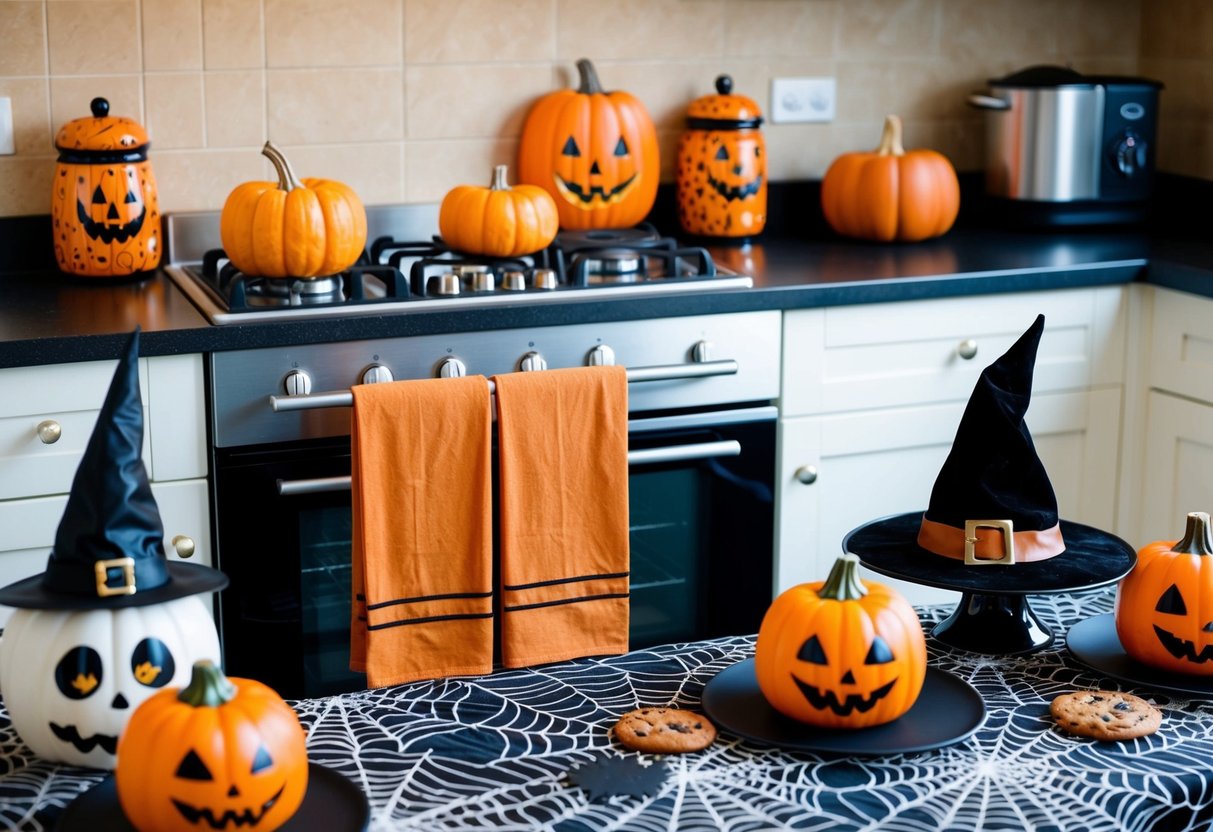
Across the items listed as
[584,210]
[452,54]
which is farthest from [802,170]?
[452,54]

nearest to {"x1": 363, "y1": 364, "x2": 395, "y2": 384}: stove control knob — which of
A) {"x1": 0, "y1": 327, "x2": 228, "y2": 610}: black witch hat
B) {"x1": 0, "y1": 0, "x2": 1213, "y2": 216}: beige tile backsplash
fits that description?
{"x1": 0, "y1": 0, "x2": 1213, "y2": 216}: beige tile backsplash

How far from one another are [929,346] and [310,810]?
178 centimetres

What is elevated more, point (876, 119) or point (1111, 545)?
point (876, 119)

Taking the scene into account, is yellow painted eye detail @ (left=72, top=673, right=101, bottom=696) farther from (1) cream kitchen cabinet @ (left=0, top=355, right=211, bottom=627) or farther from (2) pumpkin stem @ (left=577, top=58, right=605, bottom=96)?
(2) pumpkin stem @ (left=577, top=58, right=605, bottom=96)

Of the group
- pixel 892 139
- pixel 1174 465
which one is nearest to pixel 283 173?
pixel 892 139

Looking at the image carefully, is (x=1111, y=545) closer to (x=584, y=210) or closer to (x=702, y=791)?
(x=702, y=791)

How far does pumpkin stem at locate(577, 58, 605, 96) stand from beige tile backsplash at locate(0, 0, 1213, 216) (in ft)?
0.19

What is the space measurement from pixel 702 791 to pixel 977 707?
0.28m

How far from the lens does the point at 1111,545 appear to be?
1455mm

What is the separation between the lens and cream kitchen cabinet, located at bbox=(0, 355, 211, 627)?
2113mm

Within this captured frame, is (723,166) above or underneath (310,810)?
above

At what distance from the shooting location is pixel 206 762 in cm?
104

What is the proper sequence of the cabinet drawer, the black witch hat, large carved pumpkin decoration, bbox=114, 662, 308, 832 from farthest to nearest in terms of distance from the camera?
the cabinet drawer
the black witch hat
large carved pumpkin decoration, bbox=114, 662, 308, 832

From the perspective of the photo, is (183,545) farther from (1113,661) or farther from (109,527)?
(1113,661)
